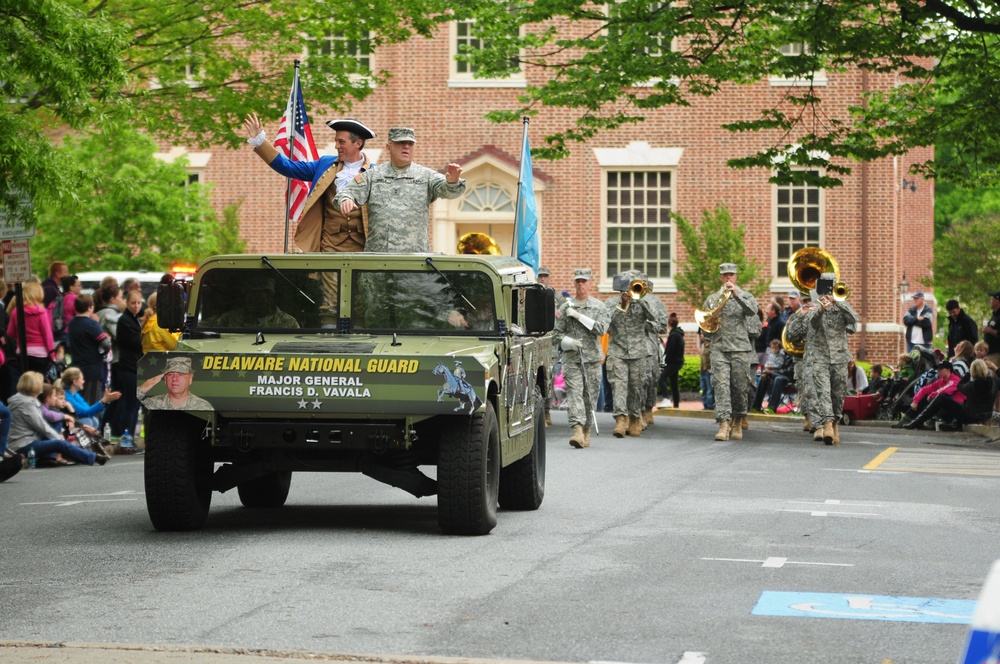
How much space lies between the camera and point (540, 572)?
909 centimetres

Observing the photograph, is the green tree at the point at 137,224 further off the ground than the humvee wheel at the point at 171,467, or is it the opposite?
the green tree at the point at 137,224

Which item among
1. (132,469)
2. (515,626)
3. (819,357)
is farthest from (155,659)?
(819,357)

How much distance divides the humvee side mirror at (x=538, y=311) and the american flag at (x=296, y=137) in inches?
145

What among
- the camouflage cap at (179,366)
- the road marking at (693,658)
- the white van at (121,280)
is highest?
the white van at (121,280)

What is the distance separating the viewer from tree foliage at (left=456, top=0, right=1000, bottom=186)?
72.8 ft

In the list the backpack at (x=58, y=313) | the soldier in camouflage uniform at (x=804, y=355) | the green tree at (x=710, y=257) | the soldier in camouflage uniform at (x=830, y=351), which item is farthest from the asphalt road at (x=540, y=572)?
the green tree at (x=710, y=257)

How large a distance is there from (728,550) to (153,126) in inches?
581

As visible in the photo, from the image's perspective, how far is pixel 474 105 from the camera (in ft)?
123

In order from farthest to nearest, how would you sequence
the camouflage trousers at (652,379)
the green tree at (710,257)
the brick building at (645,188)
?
the brick building at (645,188)
the green tree at (710,257)
the camouflage trousers at (652,379)

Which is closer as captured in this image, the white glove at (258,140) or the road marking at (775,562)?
the road marking at (775,562)

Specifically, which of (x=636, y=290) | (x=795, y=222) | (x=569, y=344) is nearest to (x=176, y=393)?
(x=569, y=344)

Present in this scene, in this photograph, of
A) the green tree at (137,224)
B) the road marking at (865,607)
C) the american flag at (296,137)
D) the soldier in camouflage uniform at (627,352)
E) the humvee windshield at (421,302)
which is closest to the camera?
the road marking at (865,607)

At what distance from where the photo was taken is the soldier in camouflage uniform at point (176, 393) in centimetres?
1020

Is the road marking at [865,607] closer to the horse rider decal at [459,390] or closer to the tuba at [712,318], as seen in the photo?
the horse rider decal at [459,390]
